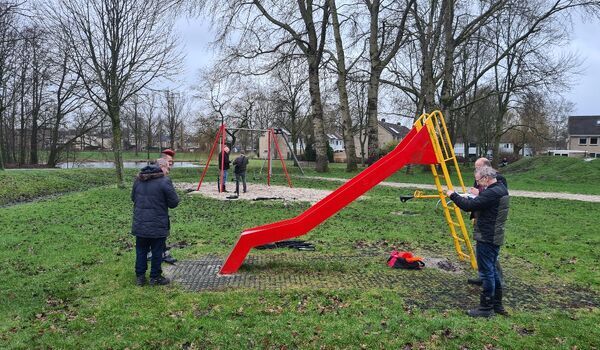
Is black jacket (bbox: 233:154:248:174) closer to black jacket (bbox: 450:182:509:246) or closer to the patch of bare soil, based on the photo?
the patch of bare soil

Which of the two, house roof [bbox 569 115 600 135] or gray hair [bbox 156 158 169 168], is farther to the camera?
house roof [bbox 569 115 600 135]

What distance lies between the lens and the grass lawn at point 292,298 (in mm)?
4863

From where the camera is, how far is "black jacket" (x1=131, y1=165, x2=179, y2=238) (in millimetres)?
6414

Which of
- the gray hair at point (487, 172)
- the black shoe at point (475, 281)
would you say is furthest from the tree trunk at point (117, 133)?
the gray hair at point (487, 172)

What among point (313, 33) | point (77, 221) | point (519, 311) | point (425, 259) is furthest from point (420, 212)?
point (313, 33)

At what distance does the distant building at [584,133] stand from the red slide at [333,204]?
75744 mm

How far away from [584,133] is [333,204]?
78488 millimetres

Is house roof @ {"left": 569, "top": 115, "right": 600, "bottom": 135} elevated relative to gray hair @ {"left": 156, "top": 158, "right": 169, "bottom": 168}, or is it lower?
elevated

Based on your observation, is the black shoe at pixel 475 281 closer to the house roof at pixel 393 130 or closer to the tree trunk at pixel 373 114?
the tree trunk at pixel 373 114

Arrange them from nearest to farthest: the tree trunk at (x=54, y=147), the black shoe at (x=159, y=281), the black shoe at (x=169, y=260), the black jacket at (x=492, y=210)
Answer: the black jacket at (x=492, y=210) < the black shoe at (x=159, y=281) < the black shoe at (x=169, y=260) < the tree trunk at (x=54, y=147)

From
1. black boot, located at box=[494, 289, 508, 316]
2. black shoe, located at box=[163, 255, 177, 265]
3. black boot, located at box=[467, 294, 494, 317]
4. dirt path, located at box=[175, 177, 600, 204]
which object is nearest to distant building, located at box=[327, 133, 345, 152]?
dirt path, located at box=[175, 177, 600, 204]

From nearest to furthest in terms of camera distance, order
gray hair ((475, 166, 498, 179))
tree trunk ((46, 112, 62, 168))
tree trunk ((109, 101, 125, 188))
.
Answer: gray hair ((475, 166, 498, 179))
tree trunk ((109, 101, 125, 188))
tree trunk ((46, 112, 62, 168))

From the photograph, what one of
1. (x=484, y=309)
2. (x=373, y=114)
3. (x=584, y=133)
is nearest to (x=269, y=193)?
(x=373, y=114)

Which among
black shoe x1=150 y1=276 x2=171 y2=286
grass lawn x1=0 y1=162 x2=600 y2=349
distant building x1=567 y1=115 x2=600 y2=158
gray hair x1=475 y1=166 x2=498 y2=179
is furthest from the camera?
distant building x1=567 y1=115 x2=600 y2=158
